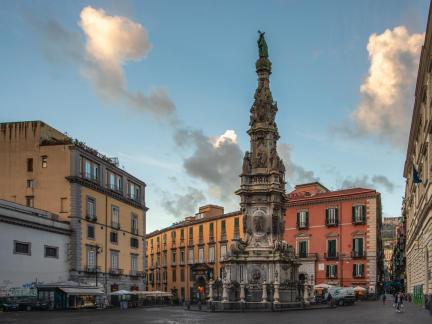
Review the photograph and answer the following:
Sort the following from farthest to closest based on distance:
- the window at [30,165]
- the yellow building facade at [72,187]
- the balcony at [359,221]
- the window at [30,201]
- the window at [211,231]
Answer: the window at [211,231], the balcony at [359,221], the window at [30,165], the window at [30,201], the yellow building facade at [72,187]

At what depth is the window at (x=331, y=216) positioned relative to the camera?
3196 inches

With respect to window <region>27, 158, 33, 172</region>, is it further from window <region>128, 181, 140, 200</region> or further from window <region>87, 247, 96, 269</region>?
window <region>128, 181, 140, 200</region>

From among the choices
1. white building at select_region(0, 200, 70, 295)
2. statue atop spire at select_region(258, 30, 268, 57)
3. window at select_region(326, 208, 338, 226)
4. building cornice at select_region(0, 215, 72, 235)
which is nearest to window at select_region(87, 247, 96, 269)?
white building at select_region(0, 200, 70, 295)

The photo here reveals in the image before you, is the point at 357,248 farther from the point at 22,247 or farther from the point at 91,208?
the point at 22,247

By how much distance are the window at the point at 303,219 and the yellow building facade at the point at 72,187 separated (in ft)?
84.7

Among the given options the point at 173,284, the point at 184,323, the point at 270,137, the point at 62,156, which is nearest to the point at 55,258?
the point at 62,156

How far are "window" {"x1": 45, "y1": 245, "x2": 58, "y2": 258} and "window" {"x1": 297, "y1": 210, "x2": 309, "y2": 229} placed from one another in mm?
35629

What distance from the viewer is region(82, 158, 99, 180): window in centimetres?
6619

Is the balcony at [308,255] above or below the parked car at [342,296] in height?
above

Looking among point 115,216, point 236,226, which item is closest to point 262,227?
point 115,216

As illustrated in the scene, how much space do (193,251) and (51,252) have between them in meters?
41.0

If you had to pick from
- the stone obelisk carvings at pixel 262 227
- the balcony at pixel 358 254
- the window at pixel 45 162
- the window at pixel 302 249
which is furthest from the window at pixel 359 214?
the window at pixel 45 162

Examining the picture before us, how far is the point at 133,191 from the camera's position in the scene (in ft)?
259

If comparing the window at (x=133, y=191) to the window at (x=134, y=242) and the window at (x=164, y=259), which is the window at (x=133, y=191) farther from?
the window at (x=164, y=259)
